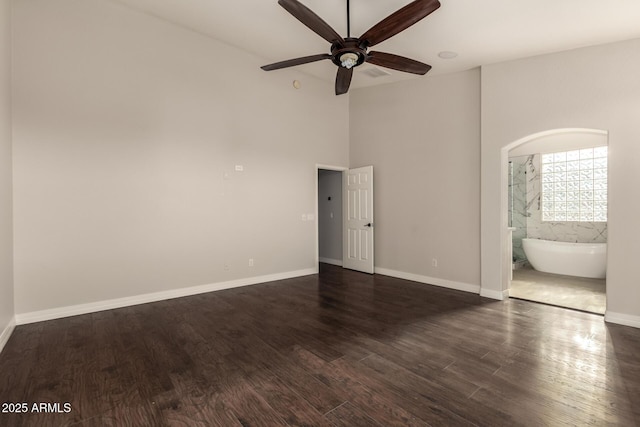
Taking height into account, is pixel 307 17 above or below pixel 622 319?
above

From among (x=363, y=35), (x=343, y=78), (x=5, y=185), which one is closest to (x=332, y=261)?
(x=343, y=78)

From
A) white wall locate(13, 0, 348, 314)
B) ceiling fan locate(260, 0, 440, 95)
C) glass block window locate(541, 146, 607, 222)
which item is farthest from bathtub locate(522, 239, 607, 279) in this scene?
white wall locate(13, 0, 348, 314)

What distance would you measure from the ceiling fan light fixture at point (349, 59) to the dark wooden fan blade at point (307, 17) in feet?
0.64

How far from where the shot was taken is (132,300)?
4.09m

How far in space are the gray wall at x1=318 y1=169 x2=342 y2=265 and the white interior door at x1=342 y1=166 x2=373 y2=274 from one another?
1.30ft

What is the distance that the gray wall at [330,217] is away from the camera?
7.02m

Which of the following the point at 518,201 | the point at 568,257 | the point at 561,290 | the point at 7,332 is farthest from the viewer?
the point at 518,201

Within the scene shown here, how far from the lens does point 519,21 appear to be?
3.40m

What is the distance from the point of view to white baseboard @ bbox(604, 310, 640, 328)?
11.3 feet

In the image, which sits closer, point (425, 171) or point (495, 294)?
point (495, 294)

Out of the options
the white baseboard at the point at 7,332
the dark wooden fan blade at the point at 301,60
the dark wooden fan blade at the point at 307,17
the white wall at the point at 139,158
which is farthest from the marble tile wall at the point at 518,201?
the white baseboard at the point at 7,332

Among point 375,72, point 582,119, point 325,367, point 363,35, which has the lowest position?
point 325,367

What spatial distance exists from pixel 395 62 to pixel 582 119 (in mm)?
2430

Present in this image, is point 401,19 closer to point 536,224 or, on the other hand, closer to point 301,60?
point 301,60
